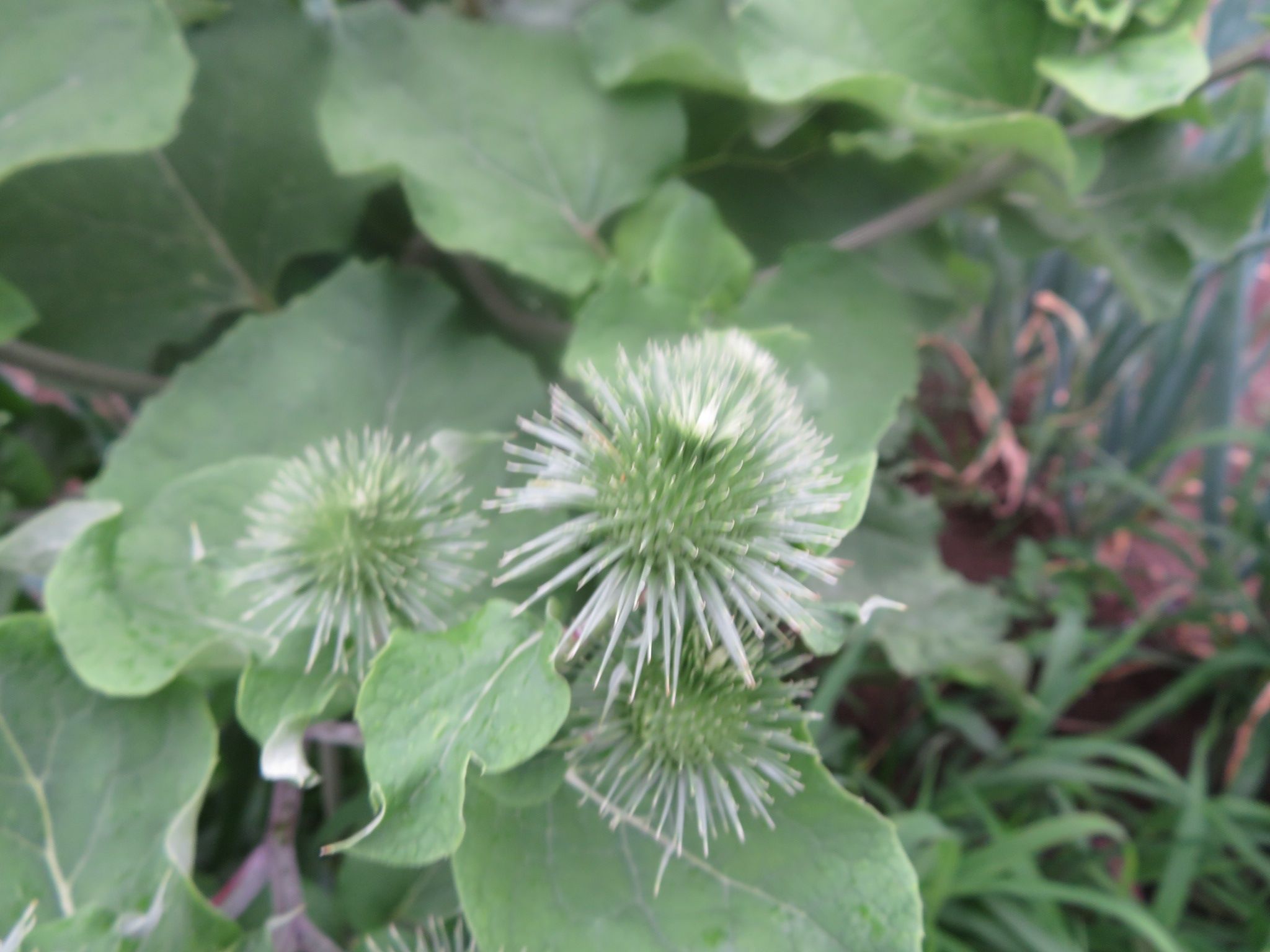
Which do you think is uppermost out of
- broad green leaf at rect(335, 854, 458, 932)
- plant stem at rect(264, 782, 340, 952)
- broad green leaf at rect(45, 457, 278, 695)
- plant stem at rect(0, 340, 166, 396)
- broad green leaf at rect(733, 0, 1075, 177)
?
broad green leaf at rect(733, 0, 1075, 177)

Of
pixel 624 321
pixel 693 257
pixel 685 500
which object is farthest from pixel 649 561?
pixel 693 257

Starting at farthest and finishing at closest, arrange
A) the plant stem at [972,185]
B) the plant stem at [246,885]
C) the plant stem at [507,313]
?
the plant stem at [507,313], the plant stem at [972,185], the plant stem at [246,885]

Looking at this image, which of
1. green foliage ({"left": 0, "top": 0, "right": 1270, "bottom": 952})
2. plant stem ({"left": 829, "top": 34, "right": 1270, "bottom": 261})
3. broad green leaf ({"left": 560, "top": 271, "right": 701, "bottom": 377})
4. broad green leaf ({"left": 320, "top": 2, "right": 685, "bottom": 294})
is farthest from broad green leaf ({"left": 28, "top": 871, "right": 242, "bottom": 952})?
plant stem ({"left": 829, "top": 34, "right": 1270, "bottom": 261})

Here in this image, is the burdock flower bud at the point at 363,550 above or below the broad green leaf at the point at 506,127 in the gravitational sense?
below

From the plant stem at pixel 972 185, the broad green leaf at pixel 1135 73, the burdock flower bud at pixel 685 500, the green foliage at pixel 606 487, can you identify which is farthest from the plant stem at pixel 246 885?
the broad green leaf at pixel 1135 73

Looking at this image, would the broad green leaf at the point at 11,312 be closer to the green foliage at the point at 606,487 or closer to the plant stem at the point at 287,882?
the green foliage at the point at 606,487

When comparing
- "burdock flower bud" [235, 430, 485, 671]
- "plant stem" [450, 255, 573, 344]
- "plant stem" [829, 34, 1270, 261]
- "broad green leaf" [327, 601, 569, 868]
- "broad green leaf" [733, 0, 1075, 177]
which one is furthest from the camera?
"plant stem" [450, 255, 573, 344]

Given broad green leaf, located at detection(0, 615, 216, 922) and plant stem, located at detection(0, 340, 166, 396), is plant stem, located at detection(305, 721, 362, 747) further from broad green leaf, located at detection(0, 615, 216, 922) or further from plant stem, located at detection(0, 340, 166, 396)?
plant stem, located at detection(0, 340, 166, 396)

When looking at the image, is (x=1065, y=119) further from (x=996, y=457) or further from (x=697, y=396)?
(x=697, y=396)
